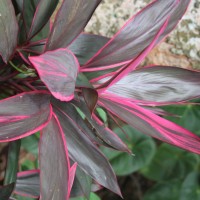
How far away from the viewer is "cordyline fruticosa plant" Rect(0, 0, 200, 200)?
590mm

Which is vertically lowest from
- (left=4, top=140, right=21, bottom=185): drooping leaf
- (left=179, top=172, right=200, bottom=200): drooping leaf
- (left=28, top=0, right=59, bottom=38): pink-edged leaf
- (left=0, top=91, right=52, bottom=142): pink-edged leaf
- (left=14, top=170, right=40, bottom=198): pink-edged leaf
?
(left=179, top=172, right=200, bottom=200): drooping leaf

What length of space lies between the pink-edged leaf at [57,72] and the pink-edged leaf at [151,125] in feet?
0.40

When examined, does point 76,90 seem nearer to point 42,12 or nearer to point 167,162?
point 42,12

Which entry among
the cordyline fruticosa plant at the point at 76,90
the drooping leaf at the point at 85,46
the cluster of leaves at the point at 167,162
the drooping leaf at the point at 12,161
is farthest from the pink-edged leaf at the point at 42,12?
the cluster of leaves at the point at 167,162

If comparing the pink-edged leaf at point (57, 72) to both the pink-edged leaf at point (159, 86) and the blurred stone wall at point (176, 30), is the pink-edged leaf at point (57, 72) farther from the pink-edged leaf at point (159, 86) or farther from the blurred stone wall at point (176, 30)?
the blurred stone wall at point (176, 30)

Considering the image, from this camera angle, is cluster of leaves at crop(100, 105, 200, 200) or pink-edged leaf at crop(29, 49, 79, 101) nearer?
pink-edged leaf at crop(29, 49, 79, 101)

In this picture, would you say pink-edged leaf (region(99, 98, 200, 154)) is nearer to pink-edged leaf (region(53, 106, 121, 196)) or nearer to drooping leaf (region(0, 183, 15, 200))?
pink-edged leaf (region(53, 106, 121, 196))

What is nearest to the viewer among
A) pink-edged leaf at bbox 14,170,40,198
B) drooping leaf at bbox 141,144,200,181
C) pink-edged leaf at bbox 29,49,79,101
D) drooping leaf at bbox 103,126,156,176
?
pink-edged leaf at bbox 29,49,79,101

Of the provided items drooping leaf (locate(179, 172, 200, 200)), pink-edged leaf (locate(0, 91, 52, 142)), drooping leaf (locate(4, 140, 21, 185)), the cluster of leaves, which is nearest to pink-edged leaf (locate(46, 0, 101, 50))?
pink-edged leaf (locate(0, 91, 52, 142))

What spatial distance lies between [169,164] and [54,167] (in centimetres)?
108

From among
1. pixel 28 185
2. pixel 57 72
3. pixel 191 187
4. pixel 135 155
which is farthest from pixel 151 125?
pixel 191 187

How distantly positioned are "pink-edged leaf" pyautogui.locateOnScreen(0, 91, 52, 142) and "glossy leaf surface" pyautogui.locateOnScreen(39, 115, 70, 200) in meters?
0.03

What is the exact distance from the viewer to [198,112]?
1.53 m

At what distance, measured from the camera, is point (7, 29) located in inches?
25.7
